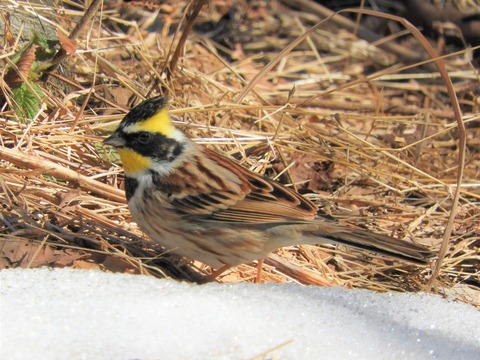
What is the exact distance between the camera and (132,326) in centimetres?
262

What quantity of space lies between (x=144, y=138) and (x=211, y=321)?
4.34ft

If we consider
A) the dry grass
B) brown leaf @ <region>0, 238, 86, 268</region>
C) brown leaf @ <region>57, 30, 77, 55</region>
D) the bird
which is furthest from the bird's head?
brown leaf @ <region>57, 30, 77, 55</region>

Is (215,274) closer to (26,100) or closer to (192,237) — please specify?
(192,237)

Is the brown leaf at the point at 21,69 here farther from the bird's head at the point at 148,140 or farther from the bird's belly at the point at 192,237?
the bird's belly at the point at 192,237

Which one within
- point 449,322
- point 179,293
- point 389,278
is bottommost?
point 389,278

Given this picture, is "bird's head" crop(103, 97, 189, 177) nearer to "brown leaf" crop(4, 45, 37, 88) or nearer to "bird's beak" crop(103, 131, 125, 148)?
"bird's beak" crop(103, 131, 125, 148)

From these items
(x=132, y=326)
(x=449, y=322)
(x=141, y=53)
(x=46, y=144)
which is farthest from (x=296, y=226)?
(x=141, y=53)

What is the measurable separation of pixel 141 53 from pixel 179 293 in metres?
3.08

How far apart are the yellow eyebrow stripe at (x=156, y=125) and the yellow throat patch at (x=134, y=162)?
0.13 metres

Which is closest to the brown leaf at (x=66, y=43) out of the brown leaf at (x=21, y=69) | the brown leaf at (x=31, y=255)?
the brown leaf at (x=21, y=69)

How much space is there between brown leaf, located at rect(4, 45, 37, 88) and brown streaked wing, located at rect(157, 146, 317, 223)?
1.43 meters

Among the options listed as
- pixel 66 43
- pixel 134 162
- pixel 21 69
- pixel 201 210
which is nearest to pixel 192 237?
pixel 201 210

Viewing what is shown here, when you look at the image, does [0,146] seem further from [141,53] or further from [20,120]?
[141,53]

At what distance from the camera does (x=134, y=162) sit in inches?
148
